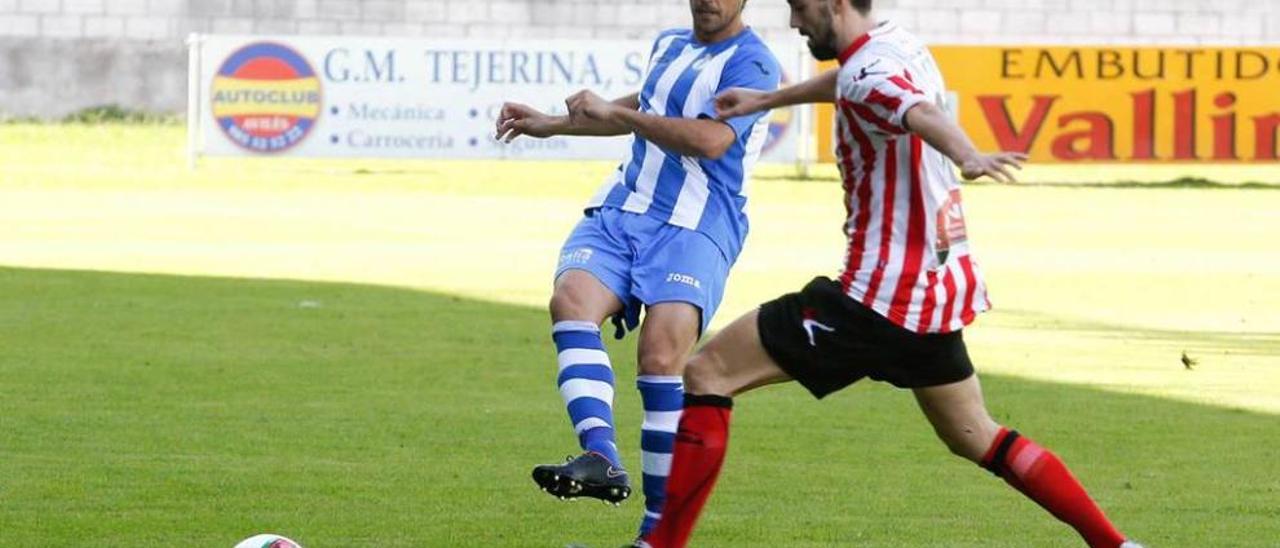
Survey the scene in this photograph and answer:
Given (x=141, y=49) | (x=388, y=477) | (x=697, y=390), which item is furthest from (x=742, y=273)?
(x=141, y=49)

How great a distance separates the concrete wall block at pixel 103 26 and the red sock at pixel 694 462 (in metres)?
37.5

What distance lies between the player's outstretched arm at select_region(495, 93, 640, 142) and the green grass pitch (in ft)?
4.31

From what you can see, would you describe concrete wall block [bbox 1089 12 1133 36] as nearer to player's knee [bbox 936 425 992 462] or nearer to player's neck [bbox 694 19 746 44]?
player's neck [bbox 694 19 746 44]

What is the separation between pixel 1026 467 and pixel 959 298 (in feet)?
1.68

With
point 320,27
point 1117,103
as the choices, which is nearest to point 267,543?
point 1117,103

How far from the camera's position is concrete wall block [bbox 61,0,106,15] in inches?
1718

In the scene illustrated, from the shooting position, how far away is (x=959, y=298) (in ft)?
24.2

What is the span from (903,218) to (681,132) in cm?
113

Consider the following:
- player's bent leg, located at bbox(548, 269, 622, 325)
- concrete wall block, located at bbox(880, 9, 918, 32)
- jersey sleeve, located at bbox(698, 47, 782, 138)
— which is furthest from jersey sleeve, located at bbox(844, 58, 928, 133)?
concrete wall block, located at bbox(880, 9, 918, 32)

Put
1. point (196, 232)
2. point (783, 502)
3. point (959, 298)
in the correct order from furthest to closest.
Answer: point (196, 232)
point (783, 502)
point (959, 298)

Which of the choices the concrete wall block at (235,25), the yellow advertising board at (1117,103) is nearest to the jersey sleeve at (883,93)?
the yellow advertising board at (1117,103)

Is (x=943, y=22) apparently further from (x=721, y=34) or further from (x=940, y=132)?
(x=940, y=132)

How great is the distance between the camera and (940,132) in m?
6.82

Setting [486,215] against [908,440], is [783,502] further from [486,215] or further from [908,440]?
[486,215]
